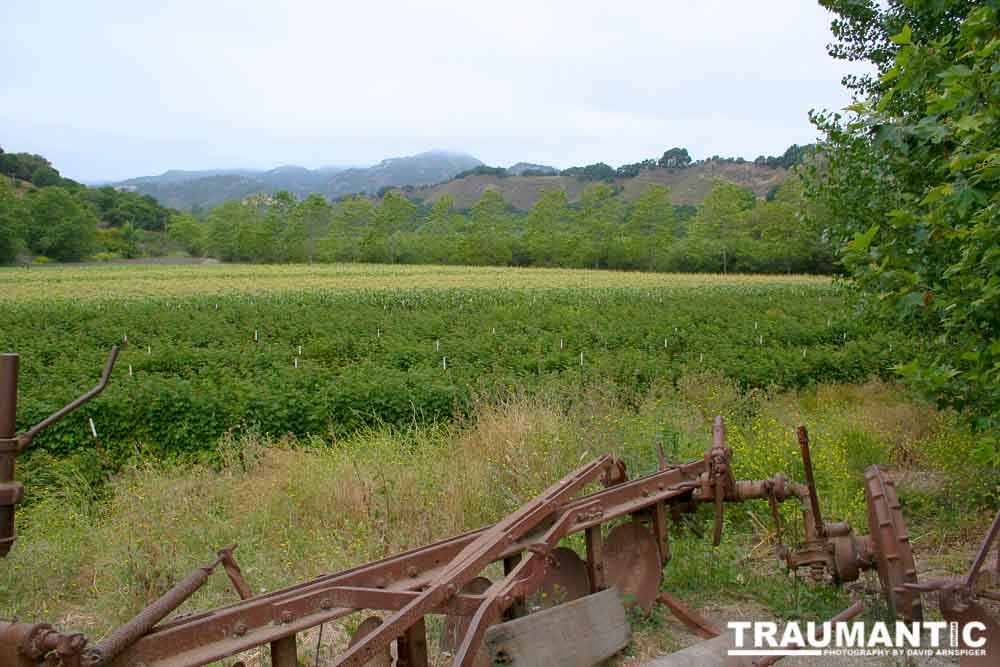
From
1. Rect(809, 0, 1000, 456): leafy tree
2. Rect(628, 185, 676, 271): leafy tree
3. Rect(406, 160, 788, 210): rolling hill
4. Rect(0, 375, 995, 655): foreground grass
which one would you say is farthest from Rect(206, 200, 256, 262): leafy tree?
Rect(809, 0, 1000, 456): leafy tree

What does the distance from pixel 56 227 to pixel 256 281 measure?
110 ft

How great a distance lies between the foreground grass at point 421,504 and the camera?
5137 millimetres

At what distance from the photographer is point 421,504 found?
6129mm

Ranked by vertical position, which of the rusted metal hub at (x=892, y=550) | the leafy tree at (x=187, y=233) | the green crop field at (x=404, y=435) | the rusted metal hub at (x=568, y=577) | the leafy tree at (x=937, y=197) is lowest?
the green crop field at (x=404, y=435)

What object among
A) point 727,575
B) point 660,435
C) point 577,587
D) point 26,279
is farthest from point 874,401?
point 26,279

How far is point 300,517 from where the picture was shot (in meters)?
6.68

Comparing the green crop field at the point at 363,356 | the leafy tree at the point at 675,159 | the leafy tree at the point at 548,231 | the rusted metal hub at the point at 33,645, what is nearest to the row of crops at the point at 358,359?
the green crop field at the point at 363,356

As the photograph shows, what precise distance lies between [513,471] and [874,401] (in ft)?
26.1

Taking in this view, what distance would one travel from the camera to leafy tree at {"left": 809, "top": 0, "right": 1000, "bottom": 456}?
12.4 feet

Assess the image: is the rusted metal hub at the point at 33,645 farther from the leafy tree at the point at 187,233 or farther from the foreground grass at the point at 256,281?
the leafy tree at the point at 187,233

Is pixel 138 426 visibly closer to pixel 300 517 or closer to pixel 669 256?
pixel 300 517

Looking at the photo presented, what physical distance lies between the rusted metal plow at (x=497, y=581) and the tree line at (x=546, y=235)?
55276 millimetres

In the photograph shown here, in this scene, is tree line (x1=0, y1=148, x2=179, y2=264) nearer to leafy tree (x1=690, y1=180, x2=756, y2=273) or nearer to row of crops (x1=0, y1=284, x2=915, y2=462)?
row of crops (x1=0, y1=284, x2=915, y2=462)

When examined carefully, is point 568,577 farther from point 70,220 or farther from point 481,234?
point 70,220
